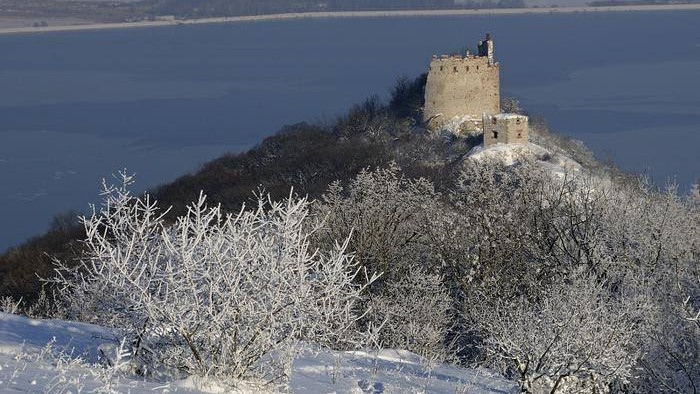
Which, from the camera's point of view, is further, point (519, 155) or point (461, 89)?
point (461, 89)

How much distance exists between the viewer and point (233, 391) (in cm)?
695

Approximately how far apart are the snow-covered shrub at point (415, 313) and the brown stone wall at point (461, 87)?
18847mm

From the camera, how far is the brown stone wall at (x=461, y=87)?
113 ft

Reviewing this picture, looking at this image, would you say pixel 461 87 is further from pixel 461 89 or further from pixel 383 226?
pixel 383 226

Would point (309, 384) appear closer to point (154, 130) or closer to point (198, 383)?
point (198, 383)

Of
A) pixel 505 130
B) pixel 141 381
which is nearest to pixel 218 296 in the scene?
pixel 141 381

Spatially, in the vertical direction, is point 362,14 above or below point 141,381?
below

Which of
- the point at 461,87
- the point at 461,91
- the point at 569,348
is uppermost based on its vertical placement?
the point at 569,348

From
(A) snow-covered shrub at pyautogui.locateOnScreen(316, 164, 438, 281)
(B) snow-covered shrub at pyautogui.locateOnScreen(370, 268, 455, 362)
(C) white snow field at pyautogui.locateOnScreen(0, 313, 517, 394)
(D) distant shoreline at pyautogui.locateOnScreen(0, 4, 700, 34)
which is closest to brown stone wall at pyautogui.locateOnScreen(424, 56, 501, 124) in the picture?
(A) snow-covered shrub at pyautogui.locateOnScreen(316, 164, 438, 281)

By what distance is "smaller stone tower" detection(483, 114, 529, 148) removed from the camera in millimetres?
29766

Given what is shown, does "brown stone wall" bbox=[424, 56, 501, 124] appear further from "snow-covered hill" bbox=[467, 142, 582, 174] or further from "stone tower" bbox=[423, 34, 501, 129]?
"snow-covered hill" bbox=[467, 142, 582, 174]

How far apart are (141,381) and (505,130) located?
23.5m

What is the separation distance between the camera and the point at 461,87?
34.6 meters

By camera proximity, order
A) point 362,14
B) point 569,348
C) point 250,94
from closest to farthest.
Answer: point 569,348, point 250,94, point 362,14
